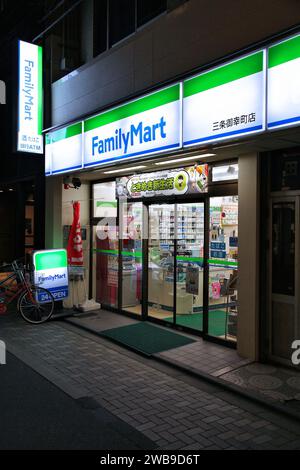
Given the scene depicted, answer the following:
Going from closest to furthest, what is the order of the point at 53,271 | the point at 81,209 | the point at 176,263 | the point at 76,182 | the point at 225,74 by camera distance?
the point at 225,74 < the point at 176,263 < the point at 53,271 < the point at 76,182 < the point at 81,209

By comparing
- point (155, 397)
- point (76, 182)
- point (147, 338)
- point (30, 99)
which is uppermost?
point (30, 99)

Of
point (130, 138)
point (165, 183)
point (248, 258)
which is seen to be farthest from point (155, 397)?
point (130, 138)

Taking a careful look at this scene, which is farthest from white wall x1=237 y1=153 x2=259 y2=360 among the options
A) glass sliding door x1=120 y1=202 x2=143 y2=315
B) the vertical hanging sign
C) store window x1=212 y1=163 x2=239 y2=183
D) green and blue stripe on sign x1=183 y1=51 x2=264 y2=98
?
the vertical hanging sign

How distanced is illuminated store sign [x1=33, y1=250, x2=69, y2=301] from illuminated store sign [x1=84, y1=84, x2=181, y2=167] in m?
2.40

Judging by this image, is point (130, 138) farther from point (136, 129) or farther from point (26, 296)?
point (26, 296)

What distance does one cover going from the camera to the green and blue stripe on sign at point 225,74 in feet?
17.0

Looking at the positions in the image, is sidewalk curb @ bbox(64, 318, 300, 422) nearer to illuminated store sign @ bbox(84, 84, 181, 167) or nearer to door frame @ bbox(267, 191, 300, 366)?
door frame @ bbox(267, 191, 300, 366)

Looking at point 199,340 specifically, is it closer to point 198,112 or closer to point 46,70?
point 198,112

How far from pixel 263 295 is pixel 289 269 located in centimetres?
62

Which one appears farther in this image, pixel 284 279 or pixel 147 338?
pixel 147 338

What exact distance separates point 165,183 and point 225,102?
2994 mm

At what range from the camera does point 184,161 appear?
771cm

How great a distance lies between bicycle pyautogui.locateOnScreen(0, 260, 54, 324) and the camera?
931 cm
